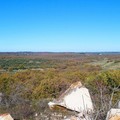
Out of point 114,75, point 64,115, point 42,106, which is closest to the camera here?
point 64,115

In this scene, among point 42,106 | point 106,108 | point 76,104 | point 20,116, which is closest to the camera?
point 106,108

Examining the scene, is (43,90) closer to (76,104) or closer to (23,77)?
(23,77)

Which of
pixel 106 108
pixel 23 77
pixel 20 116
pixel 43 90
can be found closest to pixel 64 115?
pixel 20 116

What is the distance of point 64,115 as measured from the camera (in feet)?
39.9

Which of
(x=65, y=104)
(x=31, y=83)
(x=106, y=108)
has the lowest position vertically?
(x=31, y=83)

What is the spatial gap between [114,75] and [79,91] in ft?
82.7

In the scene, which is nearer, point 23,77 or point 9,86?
point 9,86

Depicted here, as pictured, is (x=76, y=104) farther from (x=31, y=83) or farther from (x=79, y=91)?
(x=31, y=83)

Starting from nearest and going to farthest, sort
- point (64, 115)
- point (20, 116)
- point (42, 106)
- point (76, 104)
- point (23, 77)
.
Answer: point (76, 104)
point (64, 115)
point (20, 116)
point (42, 106)
point (23, 77)

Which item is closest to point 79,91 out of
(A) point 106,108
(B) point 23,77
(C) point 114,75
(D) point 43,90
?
(A) point 106,108

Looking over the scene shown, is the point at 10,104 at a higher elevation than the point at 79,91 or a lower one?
lower

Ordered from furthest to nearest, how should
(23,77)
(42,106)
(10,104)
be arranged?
1. (23,77)
2. (10,104)
3. (42,106)

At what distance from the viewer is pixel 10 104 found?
70.4ft

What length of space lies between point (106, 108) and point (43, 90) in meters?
28.4
